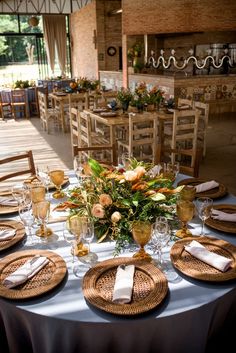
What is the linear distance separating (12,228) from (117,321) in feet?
3.06

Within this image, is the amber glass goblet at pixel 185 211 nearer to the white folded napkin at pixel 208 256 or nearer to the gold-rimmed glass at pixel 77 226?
the white folded napkin at pixel 208 256

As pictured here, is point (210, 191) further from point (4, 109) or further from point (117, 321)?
point (4, 109)

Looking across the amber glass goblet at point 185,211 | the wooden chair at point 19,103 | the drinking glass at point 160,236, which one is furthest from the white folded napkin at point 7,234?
the wooden chair at point 19,103

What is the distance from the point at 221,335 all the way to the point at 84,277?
730 mm

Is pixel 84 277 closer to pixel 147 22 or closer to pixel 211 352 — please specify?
pixel 211 352

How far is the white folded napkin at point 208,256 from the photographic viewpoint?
5.09 ft

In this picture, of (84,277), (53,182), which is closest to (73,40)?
(53,182)

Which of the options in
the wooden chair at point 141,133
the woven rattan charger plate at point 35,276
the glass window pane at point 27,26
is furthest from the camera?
the glass window pane at point 27,26

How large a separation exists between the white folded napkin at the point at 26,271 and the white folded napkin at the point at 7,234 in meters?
0.27

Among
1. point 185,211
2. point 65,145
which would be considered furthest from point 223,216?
point 65,145

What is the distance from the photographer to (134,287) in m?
1.46

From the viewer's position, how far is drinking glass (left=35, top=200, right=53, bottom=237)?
1803 millimetres

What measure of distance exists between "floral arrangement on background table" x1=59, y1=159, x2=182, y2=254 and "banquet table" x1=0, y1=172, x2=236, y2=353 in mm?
349

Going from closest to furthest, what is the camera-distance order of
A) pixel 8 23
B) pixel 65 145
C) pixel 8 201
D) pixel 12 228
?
1. pixel 12 228
2. pixel 8 201
3. pixel 65 145
4. pixel 8 23
